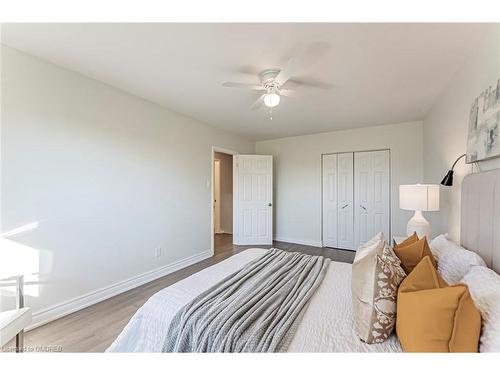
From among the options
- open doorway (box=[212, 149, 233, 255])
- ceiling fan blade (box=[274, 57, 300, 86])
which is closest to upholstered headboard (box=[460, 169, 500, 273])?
ceiling fan blade (box=[274, 57, 300, 86])

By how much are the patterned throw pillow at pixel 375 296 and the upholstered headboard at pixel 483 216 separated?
73 cm

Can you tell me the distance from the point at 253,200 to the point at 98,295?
121 inches

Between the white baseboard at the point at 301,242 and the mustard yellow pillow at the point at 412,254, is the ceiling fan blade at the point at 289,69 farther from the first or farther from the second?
the white baseboard at the point at 301,242

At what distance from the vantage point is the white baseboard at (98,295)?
76.2 inches

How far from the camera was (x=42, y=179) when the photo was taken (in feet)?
6.41

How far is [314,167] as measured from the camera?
458cm

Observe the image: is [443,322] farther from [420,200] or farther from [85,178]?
[85,178]

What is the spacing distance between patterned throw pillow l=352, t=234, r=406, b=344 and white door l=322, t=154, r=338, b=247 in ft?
11.1

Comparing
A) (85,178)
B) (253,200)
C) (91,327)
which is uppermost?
(85,178)

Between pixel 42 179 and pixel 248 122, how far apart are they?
276 cm

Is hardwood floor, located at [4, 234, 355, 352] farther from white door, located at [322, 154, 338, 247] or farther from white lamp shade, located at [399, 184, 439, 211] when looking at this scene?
white door, located at [322, 154, 338, 247]

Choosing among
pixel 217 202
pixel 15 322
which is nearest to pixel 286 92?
A: pixel 15 322

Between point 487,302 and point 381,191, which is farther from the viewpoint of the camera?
point 381,191
